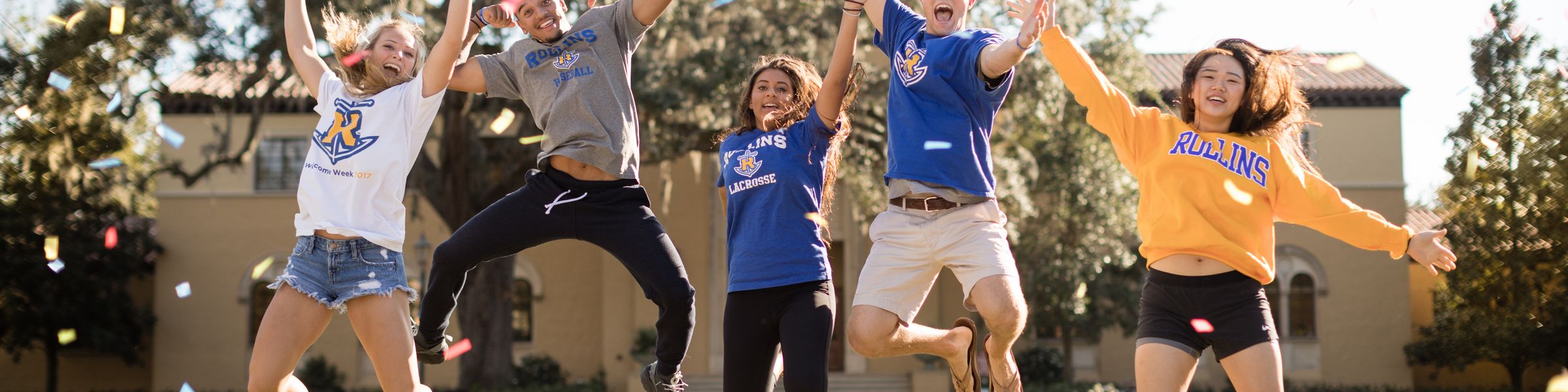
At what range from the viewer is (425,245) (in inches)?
728

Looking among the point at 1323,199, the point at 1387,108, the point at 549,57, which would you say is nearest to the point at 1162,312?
the point at 1323,199

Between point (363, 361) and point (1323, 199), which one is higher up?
point (1323, 199)

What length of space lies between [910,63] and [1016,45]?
547mm

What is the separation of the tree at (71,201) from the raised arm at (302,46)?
499 inches

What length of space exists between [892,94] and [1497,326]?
21728 millimetres

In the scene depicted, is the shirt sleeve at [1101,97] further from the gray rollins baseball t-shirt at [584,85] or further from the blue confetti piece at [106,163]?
the blue confetti piece at [106,163]

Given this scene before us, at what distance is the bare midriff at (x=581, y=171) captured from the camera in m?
4.67

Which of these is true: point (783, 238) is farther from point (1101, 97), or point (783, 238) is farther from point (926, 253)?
point (1101, 97)

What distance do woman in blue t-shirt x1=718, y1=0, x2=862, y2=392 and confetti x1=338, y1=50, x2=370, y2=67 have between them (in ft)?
4.63

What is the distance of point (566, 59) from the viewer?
466cm

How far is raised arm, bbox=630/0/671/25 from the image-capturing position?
4746 millimetres

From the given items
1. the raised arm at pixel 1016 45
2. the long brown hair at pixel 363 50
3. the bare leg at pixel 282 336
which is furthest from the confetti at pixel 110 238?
the raised arm at pixel 1016 45

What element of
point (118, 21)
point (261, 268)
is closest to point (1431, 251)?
point (261, 268)

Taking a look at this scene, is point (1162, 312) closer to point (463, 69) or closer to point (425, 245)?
point (463, 69)
